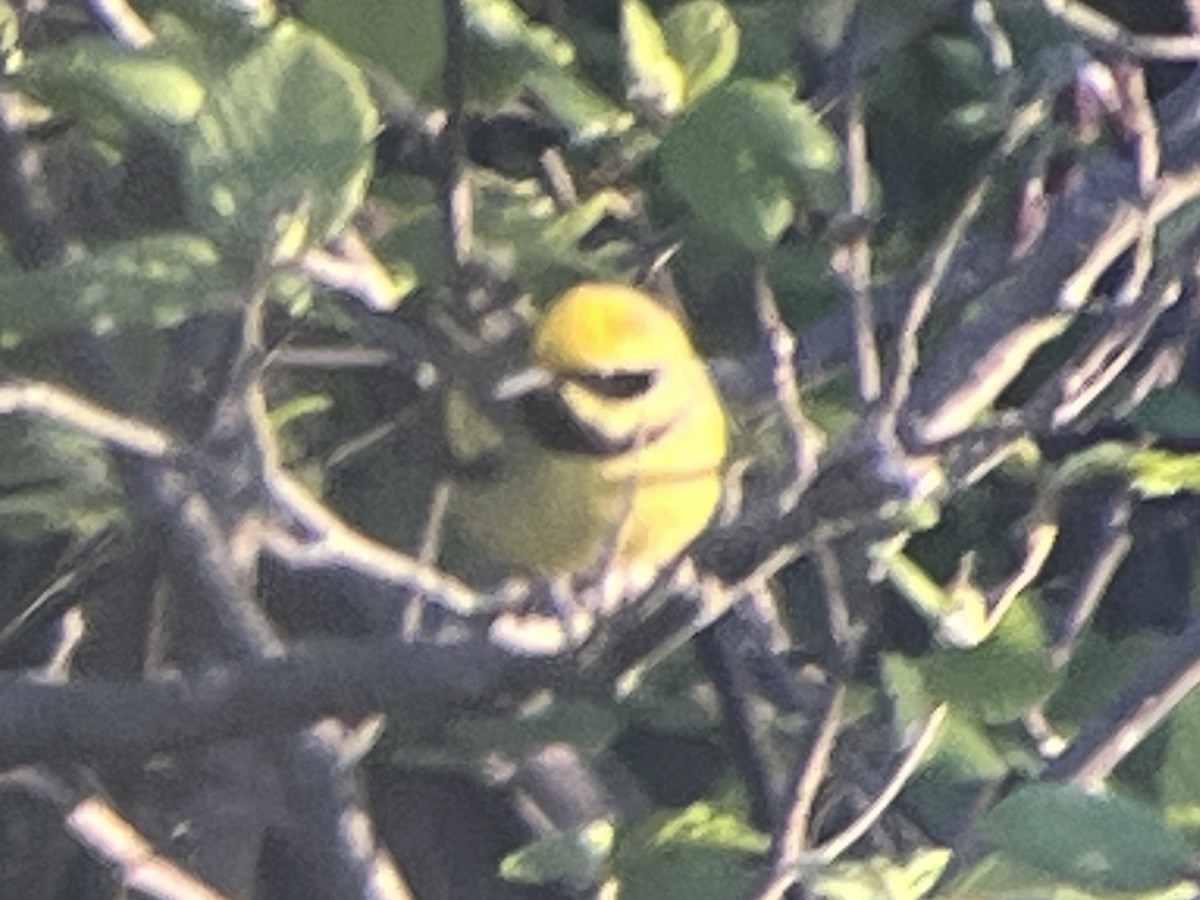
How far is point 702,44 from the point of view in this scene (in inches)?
22.4

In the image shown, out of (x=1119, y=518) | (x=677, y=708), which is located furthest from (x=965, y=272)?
(x=677, y=708)

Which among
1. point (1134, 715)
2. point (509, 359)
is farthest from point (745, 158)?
point (1134, 715)

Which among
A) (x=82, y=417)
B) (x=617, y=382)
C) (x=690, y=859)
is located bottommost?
(x=690, y=859)

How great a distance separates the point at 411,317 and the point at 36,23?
171 mm

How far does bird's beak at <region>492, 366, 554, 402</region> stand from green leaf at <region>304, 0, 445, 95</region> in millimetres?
134

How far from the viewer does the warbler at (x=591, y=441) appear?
2.13 ft

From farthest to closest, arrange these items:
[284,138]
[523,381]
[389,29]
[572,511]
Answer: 1. [572,511]
2. [523,381]
3. [389,29]
4. [284,138]

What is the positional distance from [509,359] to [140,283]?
0.72 feet

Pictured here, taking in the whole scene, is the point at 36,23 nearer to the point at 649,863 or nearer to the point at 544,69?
the point at 544,69

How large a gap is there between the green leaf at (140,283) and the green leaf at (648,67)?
0.50ft

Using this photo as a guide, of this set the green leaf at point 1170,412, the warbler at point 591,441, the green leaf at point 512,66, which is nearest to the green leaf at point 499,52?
the green leaf at point 512,66

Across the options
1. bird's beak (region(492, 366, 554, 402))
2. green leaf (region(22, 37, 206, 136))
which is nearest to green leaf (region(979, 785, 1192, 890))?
bird's beak (region(492, 366, 554, 402))

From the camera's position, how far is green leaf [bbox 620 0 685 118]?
1.80ft

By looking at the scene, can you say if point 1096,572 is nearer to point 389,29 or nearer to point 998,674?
point 998,674
